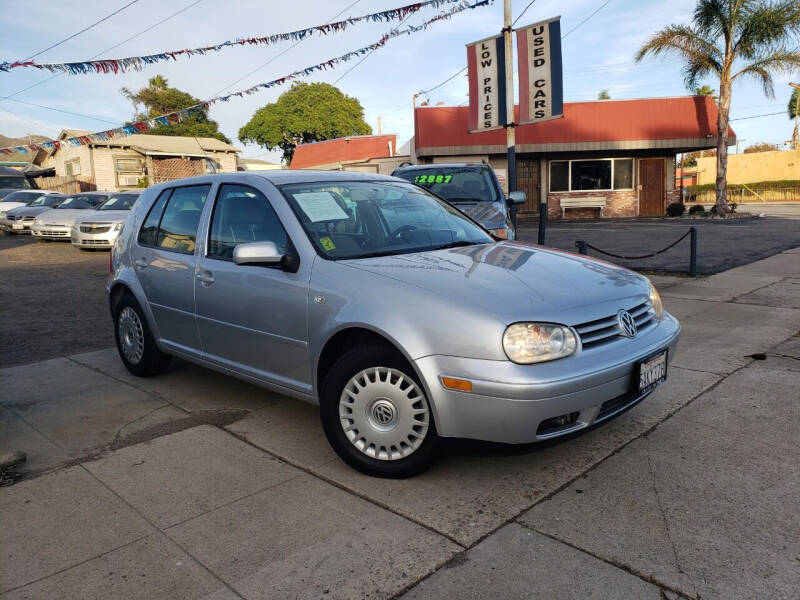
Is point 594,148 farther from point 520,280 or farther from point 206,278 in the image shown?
point 520,280

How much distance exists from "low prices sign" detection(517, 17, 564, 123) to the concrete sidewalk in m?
6.81

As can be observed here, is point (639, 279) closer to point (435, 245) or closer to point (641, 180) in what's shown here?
point (435, 245)

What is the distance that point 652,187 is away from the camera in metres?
25.6

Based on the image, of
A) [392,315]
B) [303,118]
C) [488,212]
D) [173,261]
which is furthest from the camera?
[303,118]

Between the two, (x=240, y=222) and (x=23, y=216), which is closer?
(x=240, y=222)

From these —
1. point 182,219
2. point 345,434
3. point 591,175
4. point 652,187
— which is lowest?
point 345,434

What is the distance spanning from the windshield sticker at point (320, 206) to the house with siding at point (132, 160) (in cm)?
2849

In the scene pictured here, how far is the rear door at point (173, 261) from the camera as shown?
4.39 metres

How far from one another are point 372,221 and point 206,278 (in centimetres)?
115

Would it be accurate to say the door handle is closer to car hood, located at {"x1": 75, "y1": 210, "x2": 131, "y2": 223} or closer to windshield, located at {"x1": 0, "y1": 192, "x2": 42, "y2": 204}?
car hood, located at {"x1": 75, "y1": 210, "x2": 131, "y2": 223}

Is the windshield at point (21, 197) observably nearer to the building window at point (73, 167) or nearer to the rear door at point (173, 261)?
the building window at point (73, 167)

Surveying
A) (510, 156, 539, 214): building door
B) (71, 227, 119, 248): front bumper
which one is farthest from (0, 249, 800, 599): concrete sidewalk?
(510, 156, 539, 214): building door

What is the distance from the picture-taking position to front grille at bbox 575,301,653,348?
2992 mm

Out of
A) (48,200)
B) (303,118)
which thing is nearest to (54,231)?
(48,200)
